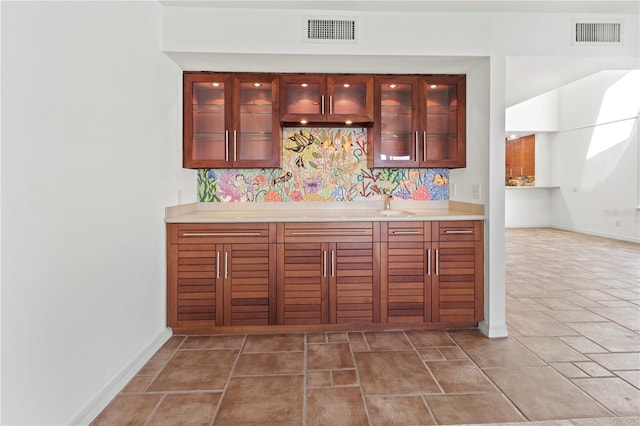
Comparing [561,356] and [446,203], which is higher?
[446,203]

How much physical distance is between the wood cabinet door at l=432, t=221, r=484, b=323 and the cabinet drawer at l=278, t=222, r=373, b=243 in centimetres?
57

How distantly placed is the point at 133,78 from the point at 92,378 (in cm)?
174

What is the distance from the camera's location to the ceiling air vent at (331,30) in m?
2.65

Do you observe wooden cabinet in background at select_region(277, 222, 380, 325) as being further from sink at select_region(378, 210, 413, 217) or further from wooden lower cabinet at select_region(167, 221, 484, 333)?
sink at select_region(378, 210, 413, 217)

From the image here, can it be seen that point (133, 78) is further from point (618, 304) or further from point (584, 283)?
point (584, 283)

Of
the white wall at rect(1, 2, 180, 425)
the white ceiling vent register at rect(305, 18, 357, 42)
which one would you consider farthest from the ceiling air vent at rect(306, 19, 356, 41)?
the white wall at rect(1, 2, 180, 425)

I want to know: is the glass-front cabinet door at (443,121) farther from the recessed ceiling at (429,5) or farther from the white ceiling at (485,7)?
the recessed ceiling at (429,5)

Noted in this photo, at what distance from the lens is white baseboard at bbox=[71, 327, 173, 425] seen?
172 cm

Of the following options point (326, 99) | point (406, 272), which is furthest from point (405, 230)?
point (326, 99)

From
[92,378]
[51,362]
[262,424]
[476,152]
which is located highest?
[476,152]

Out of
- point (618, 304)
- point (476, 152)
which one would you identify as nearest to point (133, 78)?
point (476, 152)

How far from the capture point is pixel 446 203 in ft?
11.3

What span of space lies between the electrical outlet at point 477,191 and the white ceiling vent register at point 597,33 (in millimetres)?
1314

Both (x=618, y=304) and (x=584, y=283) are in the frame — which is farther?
(x=584, y=283)
